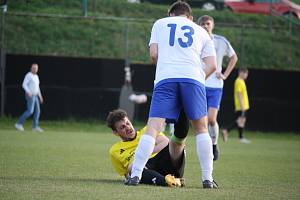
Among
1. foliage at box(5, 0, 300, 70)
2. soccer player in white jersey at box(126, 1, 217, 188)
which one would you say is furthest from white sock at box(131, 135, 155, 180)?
foliage at box(5, 0, 300, 70)

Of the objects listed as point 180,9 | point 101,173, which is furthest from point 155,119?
point 101,173

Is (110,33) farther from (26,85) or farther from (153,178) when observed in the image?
(153,178)

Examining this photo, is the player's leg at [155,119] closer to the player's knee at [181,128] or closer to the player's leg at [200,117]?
the player's leg at [200,117]

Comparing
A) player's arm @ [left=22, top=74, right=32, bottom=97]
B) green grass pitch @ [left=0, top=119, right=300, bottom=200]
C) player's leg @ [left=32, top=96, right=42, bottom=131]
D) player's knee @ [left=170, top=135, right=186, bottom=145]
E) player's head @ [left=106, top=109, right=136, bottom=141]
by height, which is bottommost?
player's leg @ [left=32, top=96, right=42, bottom=131]

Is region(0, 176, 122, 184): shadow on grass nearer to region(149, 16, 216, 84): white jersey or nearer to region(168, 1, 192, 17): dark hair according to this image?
region(149, 16, 216, 84): white jersey

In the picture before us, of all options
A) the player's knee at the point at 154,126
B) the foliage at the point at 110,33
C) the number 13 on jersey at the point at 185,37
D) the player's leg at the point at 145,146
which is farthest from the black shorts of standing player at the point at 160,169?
the foliage at the point at 110,33

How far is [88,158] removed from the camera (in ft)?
42.4

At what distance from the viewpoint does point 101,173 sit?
10.2m

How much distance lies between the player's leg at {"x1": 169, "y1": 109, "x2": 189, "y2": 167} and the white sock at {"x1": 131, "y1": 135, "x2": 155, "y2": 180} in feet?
1.44

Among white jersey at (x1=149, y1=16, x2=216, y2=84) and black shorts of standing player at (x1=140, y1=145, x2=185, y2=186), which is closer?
white jersey at (x1=149, y1=16, x2=216, y2=84)

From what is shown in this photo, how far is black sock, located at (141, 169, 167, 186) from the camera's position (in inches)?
338

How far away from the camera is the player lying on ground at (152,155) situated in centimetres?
863

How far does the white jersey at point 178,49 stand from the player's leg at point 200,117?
0.13 metres

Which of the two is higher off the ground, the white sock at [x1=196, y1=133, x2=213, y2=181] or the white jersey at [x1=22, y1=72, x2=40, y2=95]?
the white sock at [x1=196, y1=133, x2=213, y2=181]
